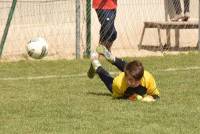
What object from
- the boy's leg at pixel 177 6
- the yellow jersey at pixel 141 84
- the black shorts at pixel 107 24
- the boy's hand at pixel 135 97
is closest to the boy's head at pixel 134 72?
the yellow jersey at pixel 141 84

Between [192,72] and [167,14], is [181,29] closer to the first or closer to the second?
[167,14]

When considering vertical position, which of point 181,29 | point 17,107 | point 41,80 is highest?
point 17,107

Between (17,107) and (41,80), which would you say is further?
(41,80)

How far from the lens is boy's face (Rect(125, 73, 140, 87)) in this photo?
28.4 ft

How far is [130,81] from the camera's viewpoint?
28.7 ft

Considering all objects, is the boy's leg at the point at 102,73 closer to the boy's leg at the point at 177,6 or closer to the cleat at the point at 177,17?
the cleat at the point at 177,17

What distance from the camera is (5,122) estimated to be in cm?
760

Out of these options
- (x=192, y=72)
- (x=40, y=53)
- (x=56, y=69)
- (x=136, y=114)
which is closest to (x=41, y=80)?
(x=40, y=53)

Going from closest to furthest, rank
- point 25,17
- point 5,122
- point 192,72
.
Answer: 1. point 5,122
2. point 192,72
3. point 25,17

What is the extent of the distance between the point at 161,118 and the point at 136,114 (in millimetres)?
350

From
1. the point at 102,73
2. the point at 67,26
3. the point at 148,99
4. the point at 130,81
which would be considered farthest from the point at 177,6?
the point at 130,81

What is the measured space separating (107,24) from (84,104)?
5.10 m

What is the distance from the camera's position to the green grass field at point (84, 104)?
288 inches

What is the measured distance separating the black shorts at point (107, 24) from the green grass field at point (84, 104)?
1.07m
